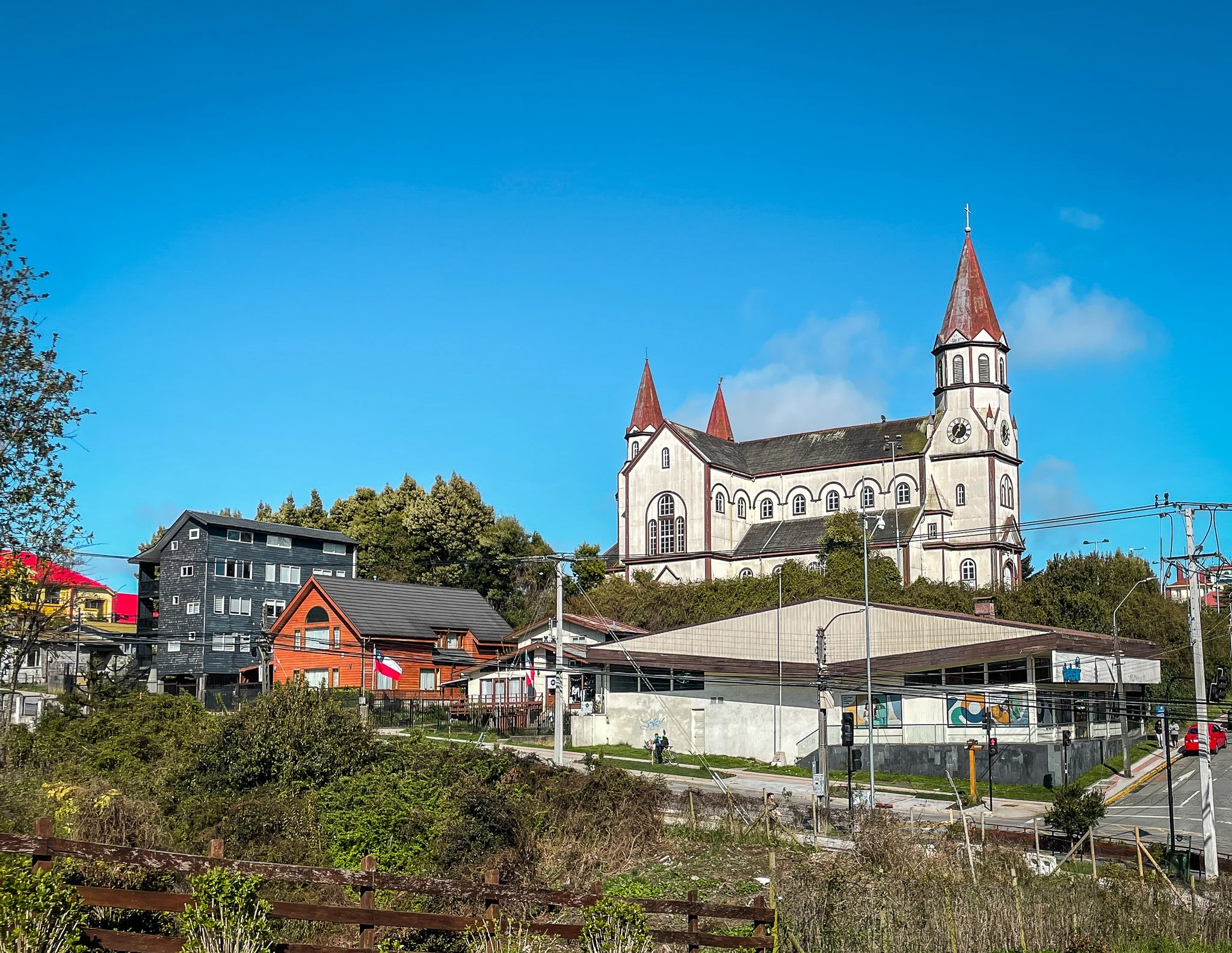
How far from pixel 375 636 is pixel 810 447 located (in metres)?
44.5

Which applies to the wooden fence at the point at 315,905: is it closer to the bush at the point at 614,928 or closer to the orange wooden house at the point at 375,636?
the bush at the point at 614,928

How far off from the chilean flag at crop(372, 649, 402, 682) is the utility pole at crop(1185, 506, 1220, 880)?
30.8 meters

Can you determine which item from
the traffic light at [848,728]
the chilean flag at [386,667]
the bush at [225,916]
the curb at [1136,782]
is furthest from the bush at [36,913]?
the chilean flag at [386,667]

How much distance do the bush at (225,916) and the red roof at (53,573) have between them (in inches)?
574

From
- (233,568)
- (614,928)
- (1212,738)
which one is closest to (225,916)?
(614,928)

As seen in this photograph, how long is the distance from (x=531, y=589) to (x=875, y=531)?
79.4 feet

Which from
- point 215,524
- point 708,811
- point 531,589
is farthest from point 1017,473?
point 708,811

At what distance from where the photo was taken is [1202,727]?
2909 centimetres

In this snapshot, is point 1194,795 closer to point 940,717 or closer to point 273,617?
point 940,717

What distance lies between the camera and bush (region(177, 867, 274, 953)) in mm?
9883

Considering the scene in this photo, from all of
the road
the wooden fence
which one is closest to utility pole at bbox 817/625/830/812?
the road

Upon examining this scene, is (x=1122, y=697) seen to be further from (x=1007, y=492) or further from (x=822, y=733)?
(x=1007, y=492)

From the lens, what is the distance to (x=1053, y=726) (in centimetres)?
4725

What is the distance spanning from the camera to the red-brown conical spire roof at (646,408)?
10138 centimetres
